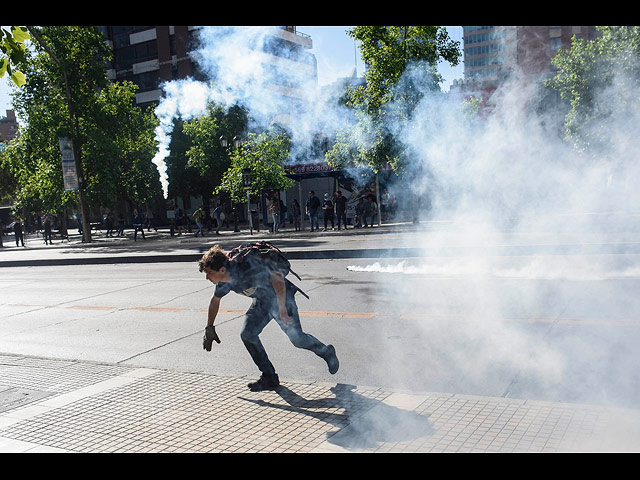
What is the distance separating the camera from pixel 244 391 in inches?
193

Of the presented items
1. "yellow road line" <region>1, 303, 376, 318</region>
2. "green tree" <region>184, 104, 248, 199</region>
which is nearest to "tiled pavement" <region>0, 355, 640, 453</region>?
"yellow road line" <region>1, 303, 376, 318</region>

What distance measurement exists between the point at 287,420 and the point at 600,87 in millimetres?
8308

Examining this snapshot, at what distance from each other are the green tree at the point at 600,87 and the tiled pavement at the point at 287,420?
6.61 metres

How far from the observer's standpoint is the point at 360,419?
4.02 m

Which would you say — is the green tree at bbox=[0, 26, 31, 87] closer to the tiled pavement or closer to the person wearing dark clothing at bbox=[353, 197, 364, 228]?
the tiled pavement

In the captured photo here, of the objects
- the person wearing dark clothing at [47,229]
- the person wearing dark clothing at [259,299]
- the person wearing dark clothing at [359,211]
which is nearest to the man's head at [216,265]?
the person wearing dark clothing at [259,299]

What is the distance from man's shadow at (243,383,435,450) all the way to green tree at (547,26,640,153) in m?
6.81

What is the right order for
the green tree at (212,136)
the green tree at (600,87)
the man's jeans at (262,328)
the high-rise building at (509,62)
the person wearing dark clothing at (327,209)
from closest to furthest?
1. the man's jeans at (262,328)
2. the green tree at (600,87)
3. the high-rise building at (509,62)
4. the person wearing dark clothing at (327,209)
5. the green tree at (212,136)

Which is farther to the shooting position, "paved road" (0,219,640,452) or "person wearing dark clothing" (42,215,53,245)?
"person wearing dark clothing" (42,215,53,245)

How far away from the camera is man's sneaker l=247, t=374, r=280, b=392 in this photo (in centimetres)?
487

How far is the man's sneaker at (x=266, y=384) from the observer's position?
4.87m

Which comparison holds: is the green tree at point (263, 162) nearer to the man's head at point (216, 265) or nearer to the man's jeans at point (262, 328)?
the man's jeans at point (262, 328)
